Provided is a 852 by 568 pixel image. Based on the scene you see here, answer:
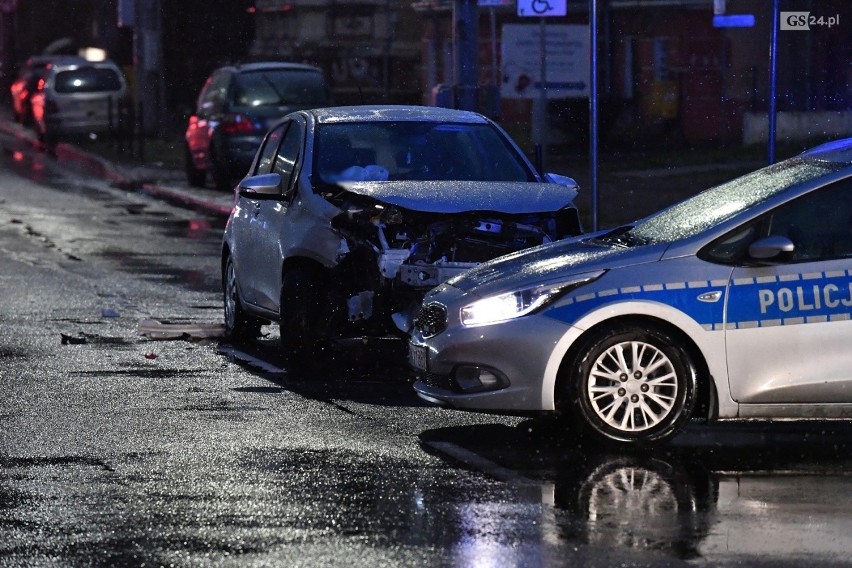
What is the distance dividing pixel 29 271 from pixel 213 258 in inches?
81.8

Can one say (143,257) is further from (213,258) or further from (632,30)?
(632,30)

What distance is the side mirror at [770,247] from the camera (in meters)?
8.62

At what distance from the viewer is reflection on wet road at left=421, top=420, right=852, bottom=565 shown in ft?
22.4

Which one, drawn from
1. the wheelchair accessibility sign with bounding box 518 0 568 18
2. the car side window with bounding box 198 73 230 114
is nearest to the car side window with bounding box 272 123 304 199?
the wheelchair accessibility sign with bounding box 518 0 568 18

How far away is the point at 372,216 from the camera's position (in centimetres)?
1109

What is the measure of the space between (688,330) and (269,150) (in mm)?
5067

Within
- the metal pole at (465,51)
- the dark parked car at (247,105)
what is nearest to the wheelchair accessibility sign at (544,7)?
the metal pole at (465,51)

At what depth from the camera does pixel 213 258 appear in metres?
19.0

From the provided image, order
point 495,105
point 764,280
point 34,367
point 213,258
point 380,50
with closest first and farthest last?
1. point 764,280
2. point 34,367
3. point 213,258
4. point 495,105
5. point 380,50

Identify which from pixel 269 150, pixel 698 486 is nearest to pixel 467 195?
pixel 269 150

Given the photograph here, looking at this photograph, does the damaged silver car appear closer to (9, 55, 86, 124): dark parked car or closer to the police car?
the police car

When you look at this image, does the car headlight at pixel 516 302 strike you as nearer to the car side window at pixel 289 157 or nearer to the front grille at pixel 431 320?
the front grille at pixel 431 320

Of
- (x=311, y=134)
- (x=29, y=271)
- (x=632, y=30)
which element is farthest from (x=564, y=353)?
(x=632, y=30)

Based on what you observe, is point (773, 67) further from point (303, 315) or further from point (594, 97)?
point (303, 315)
